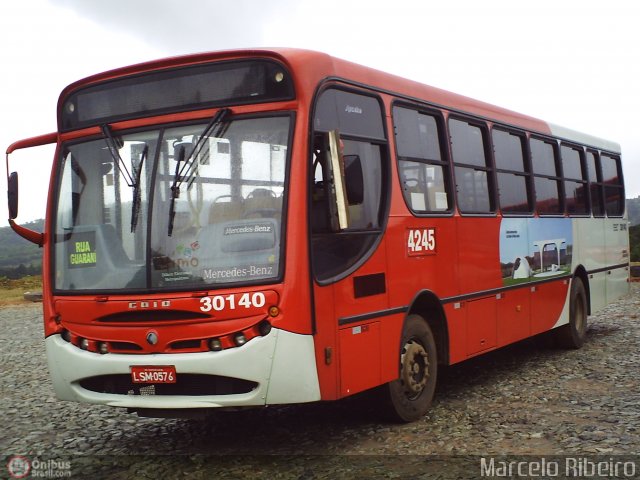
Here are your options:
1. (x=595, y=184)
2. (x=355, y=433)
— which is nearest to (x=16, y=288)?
(x=595, y=184)

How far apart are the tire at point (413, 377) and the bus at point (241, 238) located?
2cm

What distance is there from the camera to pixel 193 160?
237 inches

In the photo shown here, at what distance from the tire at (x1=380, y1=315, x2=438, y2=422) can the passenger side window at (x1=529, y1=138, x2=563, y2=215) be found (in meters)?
3.89

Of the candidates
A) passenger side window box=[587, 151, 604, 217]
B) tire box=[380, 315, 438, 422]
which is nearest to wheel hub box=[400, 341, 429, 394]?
tire box=[380, 315, 438, 422]

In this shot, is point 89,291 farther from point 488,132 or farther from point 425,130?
point 488,132

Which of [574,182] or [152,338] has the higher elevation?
[574,182]

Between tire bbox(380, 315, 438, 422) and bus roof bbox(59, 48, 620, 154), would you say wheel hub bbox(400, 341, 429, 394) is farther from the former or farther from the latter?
bus roof bbox(59, 48, 620, 154)

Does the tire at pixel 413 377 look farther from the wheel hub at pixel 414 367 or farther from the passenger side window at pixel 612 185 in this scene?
the passenger side window at pixel 612 185

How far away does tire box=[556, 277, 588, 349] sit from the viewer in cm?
1184

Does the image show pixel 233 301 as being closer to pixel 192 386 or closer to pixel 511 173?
pixel 192 386

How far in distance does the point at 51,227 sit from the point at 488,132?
5.08 metres

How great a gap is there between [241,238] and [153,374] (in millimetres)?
1178

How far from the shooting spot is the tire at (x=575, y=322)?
38.9 ft

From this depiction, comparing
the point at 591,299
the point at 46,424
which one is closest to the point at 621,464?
the point at 46,424
